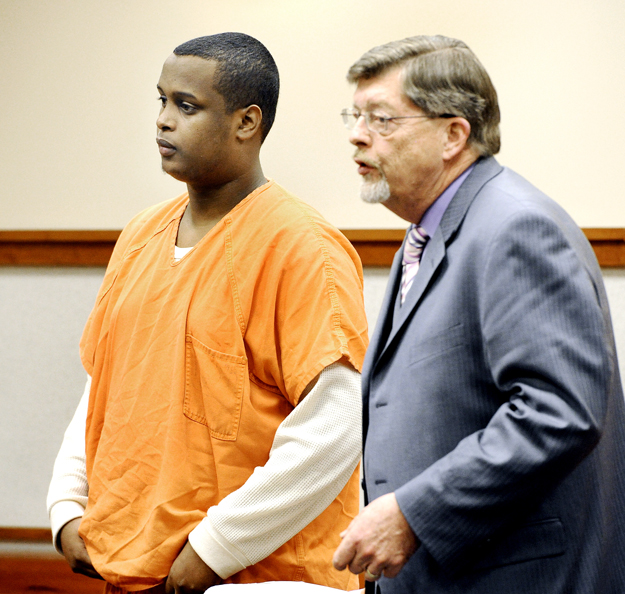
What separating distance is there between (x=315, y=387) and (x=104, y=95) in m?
Result: 1.73

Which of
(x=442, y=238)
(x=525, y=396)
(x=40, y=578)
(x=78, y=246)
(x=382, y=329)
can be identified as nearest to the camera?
(x=525, y=396)

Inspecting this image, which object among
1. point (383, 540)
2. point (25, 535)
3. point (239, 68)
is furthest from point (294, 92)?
point (383, 540)

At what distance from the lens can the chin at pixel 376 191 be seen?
3.51 feet

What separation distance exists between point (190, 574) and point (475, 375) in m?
0.62

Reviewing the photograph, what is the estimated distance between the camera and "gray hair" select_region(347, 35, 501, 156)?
3.38ft

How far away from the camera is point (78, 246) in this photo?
2574 mm

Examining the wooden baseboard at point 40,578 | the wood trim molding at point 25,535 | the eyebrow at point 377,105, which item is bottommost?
the wooden baseboard at point 40,578

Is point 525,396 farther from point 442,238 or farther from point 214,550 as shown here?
point 214,550

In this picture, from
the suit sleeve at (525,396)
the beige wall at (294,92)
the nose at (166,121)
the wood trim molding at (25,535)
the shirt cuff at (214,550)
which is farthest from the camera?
the wood trim molding at (25,535)

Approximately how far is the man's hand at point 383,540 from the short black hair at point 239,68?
790mm

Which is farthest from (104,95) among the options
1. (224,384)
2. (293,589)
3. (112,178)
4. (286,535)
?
(293,589)

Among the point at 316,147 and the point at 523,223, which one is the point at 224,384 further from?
the point at 316,147

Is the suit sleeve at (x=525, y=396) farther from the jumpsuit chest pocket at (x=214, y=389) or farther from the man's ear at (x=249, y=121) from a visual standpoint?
the man's ear at (x=249, y=121)

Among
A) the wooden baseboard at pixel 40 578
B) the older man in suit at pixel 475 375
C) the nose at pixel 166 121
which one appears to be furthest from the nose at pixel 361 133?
the wooden baseboard at pixel 40 578
